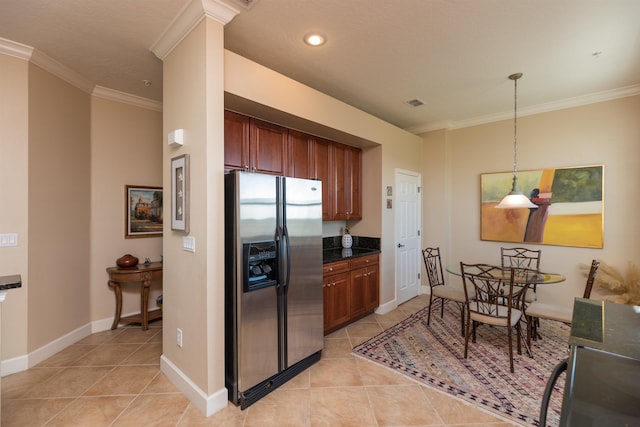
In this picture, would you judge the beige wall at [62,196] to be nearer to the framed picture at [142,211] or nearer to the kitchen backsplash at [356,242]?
the framed picture at [142,211]

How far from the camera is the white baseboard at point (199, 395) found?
205 centimetres

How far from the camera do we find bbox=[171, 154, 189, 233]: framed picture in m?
2.23

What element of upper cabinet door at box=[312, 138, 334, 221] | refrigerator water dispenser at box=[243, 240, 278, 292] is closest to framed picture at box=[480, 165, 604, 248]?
upper cabinet door at box=[312, 138, 334, 221]

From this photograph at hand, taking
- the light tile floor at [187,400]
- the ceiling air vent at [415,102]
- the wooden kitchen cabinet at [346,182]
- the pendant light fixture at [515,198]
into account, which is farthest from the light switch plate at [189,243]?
the ceiling air vent at [415,102]

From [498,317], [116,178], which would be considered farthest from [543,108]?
[116,178]

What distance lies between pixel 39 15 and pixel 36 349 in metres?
2.89

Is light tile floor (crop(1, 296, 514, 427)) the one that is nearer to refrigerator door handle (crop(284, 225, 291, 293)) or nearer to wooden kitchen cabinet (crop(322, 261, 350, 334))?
wooden kitchen cabinet (crop(322, 261, 350, 334))

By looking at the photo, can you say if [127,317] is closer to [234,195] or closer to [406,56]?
[234,195]

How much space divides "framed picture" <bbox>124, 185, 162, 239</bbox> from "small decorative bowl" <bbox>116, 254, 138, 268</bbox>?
315 millimetres

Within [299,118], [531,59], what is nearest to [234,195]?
[299,118]

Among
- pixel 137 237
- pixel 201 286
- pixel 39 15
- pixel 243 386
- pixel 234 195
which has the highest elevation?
pixel 39 15

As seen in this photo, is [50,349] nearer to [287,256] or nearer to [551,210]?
[287,256]

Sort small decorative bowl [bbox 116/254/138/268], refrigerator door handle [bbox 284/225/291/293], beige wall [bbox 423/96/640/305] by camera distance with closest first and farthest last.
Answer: refrigerator door handle [bbox 284/225/291/293] < small decorative bowl [bbox 116/254/138/268] < beige wall [bbox 423/96/640/305]

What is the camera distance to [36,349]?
271 cm
